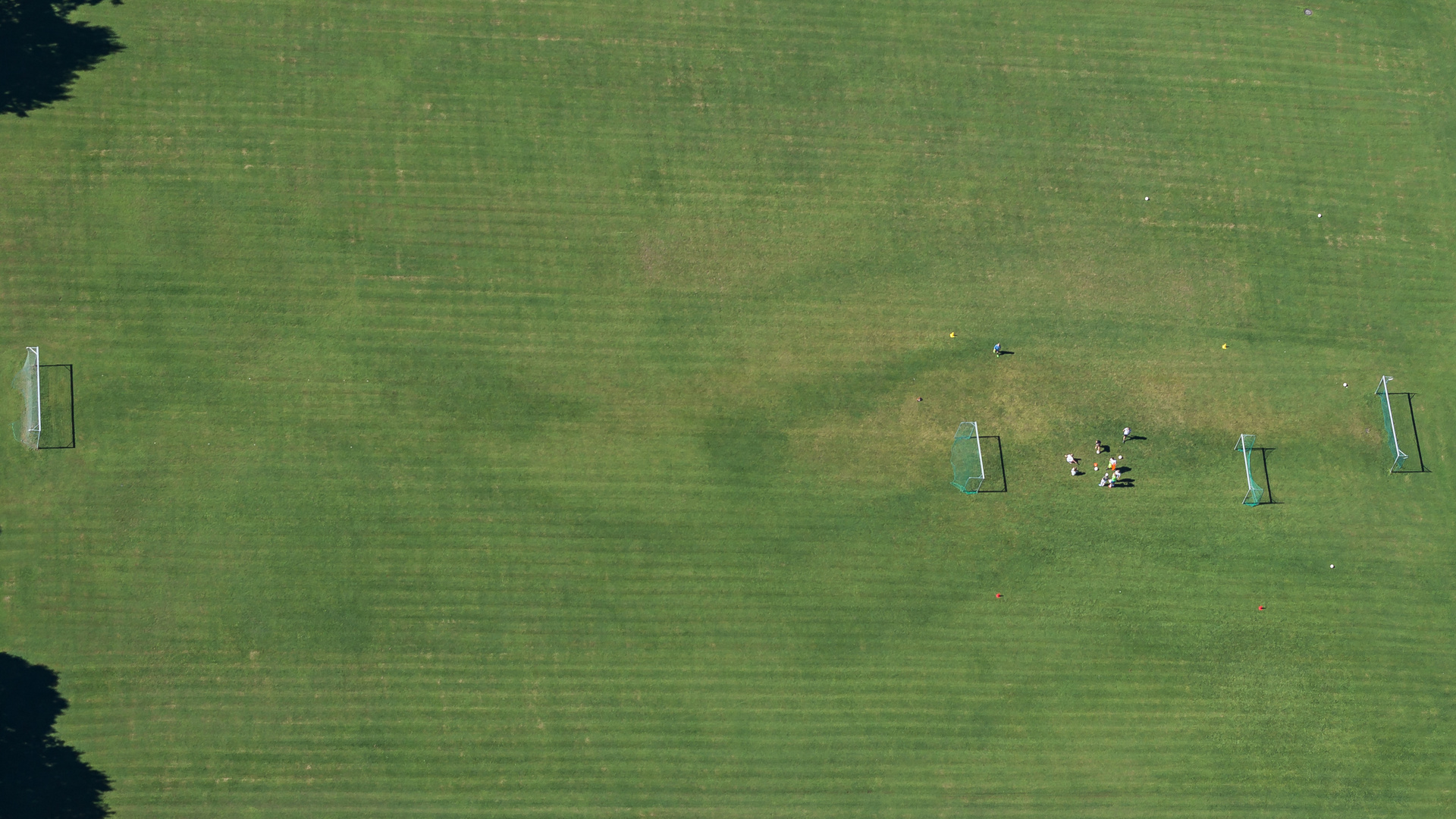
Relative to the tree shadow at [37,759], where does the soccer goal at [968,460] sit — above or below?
above

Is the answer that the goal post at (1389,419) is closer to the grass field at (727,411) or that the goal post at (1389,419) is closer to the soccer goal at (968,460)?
the grass field at (727,411)

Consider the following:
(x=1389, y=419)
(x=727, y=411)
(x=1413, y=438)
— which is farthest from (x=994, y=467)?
(x=1413, y=438)

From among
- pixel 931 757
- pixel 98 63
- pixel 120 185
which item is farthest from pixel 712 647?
pixel 98 63

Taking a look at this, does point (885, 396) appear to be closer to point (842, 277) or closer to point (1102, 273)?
point (842, 277)

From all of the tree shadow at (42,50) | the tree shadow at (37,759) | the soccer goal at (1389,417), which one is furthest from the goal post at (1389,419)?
the tree shadow at (42,50)

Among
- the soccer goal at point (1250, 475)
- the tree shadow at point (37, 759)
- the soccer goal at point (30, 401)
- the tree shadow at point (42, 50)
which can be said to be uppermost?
the tree shadow at point (42, 50)

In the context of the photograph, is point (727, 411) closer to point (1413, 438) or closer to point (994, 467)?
point (994, 467)
